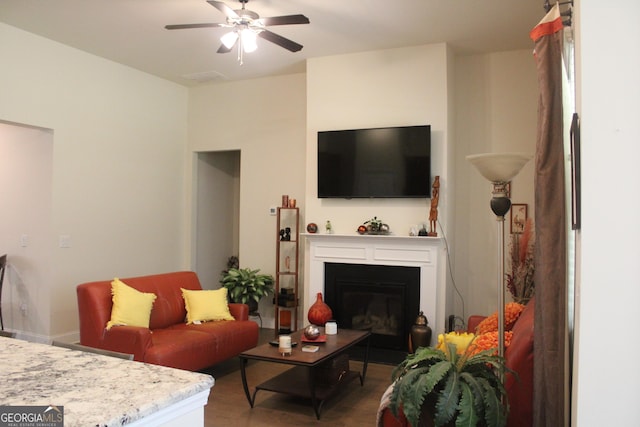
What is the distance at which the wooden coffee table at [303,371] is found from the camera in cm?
346

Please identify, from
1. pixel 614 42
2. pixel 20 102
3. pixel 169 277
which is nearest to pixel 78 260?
pixel 169 277

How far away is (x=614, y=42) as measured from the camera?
174cm

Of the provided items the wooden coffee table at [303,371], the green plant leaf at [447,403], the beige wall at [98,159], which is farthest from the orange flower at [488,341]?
the beige wall at [98,159]

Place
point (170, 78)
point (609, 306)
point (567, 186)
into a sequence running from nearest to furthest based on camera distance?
point (609, 306)
point (567, 186)
point (170, 78)

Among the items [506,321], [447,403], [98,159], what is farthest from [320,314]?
[98,159]

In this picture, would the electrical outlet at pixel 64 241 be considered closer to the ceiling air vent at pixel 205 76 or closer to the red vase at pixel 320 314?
the ceiling air vent at pixel 205 76

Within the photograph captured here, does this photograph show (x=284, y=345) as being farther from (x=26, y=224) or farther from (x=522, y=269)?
(x=26, y=224)

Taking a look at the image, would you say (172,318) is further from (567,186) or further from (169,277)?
(567,186)

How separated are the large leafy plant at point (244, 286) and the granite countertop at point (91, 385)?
4.37 meters

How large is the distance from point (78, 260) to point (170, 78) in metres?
2.63

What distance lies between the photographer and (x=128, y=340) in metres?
3.76

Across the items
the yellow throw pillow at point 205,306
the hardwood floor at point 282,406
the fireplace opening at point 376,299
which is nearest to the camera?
the hardwood floor at point 282,406

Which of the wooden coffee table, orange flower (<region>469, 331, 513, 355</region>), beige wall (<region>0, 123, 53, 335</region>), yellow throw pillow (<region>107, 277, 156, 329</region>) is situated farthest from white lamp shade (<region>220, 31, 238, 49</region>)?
orange flower (<region>469, 331, 513, 355</region>)

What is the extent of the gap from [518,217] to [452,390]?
3.50 metres
